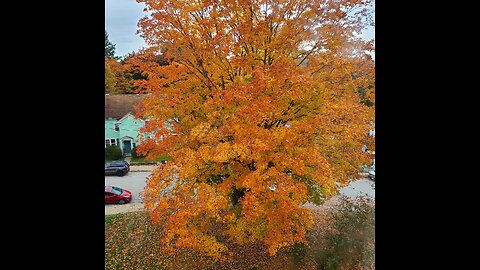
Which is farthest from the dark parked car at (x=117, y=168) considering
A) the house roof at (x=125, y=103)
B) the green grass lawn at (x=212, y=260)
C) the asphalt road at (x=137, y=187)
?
the green grass lawn at (x=212, y=260)

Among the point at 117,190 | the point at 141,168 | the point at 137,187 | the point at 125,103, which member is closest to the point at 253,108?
the point at 125,103

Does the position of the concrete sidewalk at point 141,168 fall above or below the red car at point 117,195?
above

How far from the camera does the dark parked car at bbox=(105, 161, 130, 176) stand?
8.25 ft

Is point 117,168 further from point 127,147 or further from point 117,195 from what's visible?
point 117,195

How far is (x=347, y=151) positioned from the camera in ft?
8.82

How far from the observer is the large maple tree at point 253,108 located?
94.2 inches

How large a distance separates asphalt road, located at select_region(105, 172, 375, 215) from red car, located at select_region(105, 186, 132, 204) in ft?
0.16

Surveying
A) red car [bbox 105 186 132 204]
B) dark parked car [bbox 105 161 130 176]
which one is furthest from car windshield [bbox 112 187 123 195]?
dark parked car [bbox 105 161 130 176]

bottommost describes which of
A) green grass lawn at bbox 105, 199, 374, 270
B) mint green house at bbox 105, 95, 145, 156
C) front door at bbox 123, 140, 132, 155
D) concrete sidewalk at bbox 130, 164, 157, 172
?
Answer: green grass lawn at bbox 105, 199, 374, 270

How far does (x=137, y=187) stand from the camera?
3000 millimetres

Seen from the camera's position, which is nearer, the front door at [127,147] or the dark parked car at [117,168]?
the dark parked car at [117,168]

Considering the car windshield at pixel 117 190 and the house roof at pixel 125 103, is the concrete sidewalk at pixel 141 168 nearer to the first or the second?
the car windshield at pixel 117 190

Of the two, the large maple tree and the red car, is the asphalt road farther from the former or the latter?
the large maple tree

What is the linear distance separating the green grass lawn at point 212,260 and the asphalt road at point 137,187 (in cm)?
18
